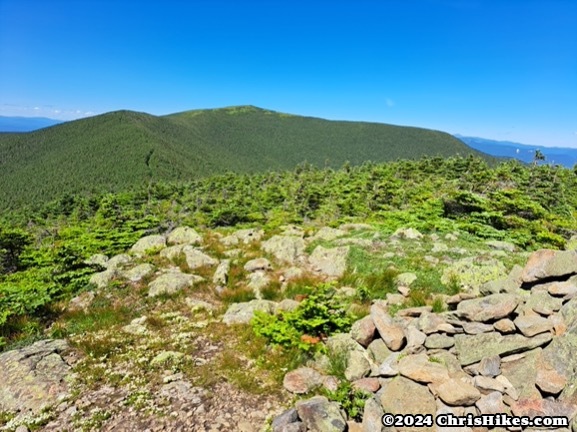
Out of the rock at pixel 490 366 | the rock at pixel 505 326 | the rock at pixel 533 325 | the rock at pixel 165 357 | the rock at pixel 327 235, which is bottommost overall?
the rock at pixel 165 357

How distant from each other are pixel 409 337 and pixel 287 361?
2.61 m

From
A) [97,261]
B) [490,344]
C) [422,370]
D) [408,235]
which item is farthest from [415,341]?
[97,261]

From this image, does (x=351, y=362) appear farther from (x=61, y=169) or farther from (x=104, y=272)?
(x=61, y=169)

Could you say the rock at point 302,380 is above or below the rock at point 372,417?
below

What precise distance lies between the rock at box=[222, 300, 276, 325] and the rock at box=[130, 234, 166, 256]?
Answer: 7259 mm

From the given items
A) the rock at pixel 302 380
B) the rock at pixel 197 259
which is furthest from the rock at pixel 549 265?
the rock at pixel 197 259

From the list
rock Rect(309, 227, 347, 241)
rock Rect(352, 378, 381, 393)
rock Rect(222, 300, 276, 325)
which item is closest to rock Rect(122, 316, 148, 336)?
rock Rect(222, 300, 276, 325)

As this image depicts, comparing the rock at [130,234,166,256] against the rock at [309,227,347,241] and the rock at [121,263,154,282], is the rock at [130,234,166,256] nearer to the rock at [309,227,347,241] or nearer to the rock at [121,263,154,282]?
the rock at [121,263,154,282]

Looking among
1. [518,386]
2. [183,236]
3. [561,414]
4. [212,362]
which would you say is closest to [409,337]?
[518,386]

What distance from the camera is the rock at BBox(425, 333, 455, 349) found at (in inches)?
240

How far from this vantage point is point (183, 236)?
17.2 metres

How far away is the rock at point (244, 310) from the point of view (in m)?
9.18

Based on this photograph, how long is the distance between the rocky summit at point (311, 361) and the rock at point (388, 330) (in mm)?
26

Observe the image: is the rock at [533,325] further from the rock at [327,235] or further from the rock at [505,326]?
the rock at [327,235]
